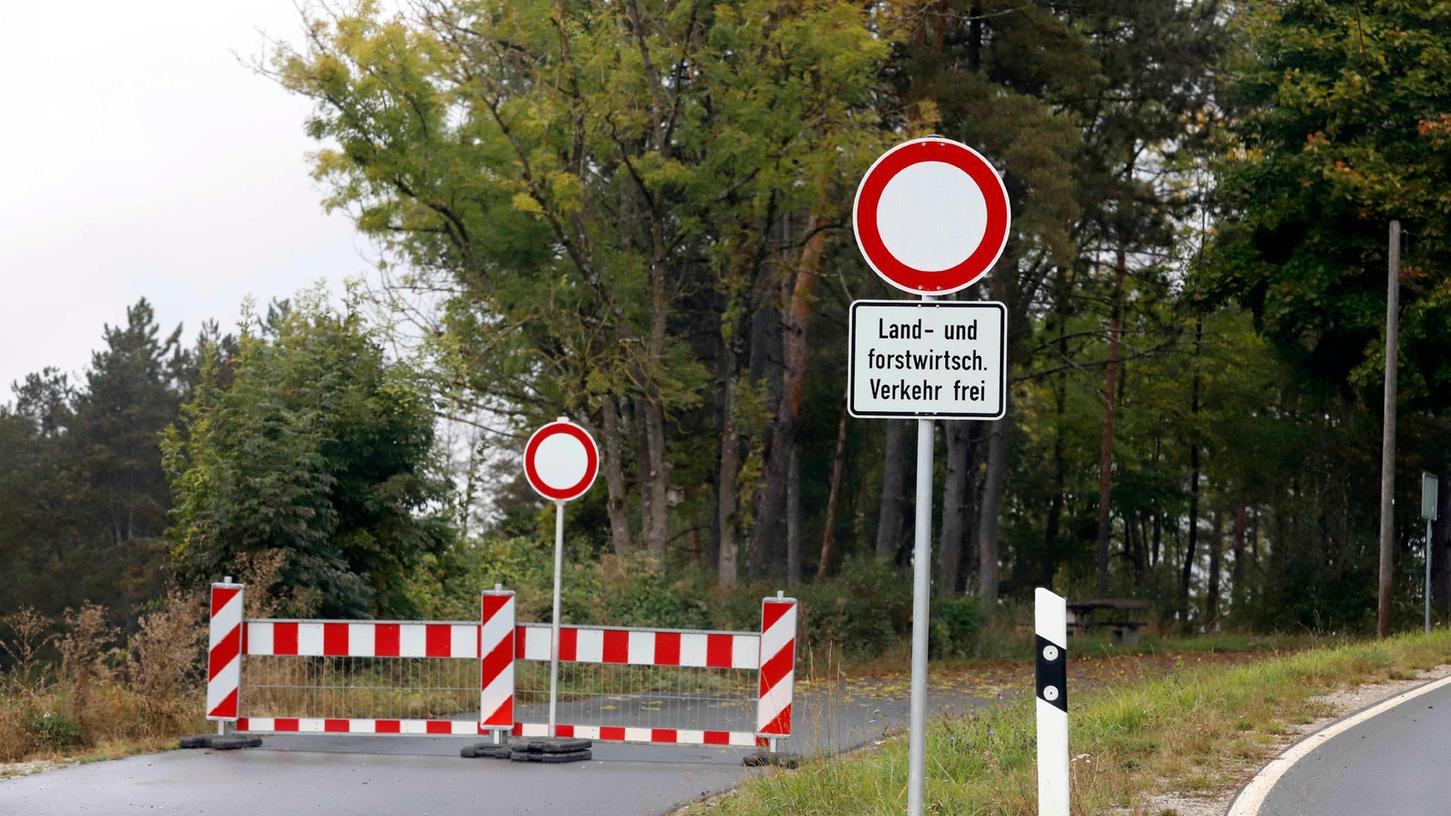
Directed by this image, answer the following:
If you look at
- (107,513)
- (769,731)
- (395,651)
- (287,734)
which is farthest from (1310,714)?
(107,513)

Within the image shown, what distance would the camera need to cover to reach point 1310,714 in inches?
554

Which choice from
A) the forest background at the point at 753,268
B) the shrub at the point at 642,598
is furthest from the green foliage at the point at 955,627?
the shrub at the point at 642,598

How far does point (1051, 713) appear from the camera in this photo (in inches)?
285

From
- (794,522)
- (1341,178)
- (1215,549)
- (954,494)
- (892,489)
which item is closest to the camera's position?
(1341,178)

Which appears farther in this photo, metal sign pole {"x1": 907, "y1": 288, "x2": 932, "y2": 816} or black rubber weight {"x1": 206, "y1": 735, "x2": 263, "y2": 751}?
black rubber weight {"x1": 206, "y1": 735, "x2": 263, "y2": 751}

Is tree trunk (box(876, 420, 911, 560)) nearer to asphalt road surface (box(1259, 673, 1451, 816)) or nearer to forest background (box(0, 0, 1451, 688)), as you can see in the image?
forest background (box(0, 0, 1451, 688))

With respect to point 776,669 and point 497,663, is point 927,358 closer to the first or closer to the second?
point 776,669

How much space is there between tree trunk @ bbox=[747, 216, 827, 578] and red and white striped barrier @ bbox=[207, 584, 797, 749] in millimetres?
19125

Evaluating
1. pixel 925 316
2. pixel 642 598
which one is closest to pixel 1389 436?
pixel 642 598

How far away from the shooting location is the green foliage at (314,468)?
757 inches

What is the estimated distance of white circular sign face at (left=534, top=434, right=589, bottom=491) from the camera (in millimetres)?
13562

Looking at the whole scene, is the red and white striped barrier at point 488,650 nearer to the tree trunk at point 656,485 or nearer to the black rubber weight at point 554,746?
the black rubber weight at point 554,746

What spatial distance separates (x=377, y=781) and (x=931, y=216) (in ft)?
21.3

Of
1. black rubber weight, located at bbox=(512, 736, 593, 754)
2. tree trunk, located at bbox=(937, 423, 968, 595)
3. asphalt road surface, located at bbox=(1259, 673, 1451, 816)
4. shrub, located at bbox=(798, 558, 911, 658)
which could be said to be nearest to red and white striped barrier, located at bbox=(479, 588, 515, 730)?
black rubber weight, located at bbox=(512, 736, 593, 754)
